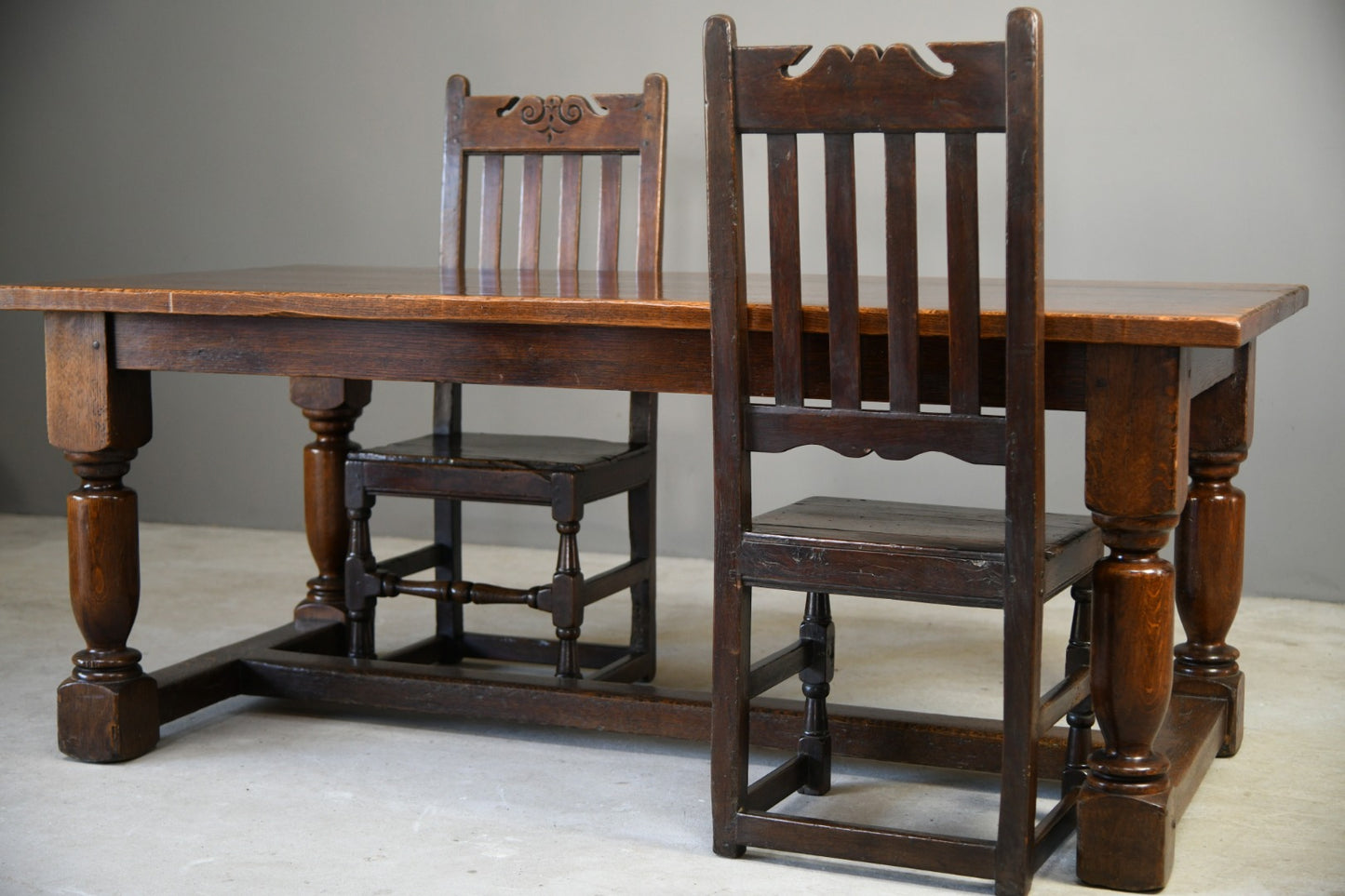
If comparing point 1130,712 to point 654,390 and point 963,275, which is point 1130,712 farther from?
point 654,390

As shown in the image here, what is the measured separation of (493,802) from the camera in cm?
246

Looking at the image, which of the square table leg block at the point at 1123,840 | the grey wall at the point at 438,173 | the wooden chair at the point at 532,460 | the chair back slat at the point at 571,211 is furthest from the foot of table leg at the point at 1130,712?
the grey wall at the point at 438,173

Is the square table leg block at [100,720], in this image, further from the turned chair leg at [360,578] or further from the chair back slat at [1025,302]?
the chair back slat at [1025,302]

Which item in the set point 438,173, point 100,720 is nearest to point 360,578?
point 100,720

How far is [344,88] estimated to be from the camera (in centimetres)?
483

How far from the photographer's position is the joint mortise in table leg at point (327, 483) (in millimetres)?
3207

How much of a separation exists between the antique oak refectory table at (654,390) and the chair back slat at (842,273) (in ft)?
0.18

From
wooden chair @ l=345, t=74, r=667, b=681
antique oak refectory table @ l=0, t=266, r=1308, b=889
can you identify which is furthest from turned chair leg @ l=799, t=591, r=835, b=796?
wooden chair @ l=345, t=74, r=667, b=681

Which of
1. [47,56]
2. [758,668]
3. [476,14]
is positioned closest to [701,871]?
[758,668]

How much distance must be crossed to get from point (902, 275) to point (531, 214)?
148 centimetres

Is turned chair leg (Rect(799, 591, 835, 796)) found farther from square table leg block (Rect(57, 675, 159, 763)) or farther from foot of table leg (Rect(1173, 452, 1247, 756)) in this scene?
square table leg block (Rect(57, 675, 159, 763))

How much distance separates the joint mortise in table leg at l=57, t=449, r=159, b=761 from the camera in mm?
2654

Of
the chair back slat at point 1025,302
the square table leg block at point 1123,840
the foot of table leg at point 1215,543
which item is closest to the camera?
the chair back slat at point 1025,302

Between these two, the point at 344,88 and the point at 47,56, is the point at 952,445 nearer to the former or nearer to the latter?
the point at 344,88
